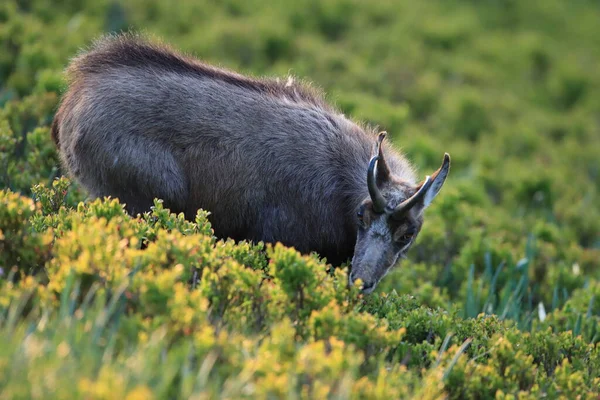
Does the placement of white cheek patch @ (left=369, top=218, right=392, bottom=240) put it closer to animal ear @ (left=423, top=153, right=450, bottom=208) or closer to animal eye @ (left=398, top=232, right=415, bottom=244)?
animal eye @ (left=398, top=232, right=415, bottom=244)

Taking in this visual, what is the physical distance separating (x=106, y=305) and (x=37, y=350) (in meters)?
0.92

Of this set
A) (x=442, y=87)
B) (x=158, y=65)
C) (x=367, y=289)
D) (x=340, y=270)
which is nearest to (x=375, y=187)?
(x=367, y=289)

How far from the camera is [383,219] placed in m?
5.51

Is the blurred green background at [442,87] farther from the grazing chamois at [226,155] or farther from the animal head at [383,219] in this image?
the animal head at [383,219]

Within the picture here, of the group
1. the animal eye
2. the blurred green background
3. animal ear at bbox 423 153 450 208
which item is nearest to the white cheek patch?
the animal eye

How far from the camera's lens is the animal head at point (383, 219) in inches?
210

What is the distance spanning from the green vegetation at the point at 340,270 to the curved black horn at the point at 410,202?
1.79ft

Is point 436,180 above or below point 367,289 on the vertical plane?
above

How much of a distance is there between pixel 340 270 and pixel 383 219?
92cm

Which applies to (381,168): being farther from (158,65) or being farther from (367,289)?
(158,65)

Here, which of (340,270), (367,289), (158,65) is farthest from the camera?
(158,65)

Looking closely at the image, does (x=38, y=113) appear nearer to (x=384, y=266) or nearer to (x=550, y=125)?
(x=384, y=266)

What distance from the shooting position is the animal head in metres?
5.34

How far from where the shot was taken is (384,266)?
5.45 metres
